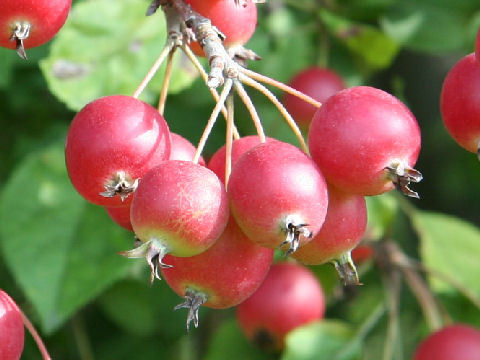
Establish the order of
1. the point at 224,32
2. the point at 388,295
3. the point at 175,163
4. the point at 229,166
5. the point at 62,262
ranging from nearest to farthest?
the point at 175,163
the point at 229,166
the point at 224,32
the point at 62,262
the point at 388,295

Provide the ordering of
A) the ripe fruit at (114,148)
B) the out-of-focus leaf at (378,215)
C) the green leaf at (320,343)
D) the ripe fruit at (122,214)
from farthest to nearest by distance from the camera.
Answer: the out-of-focus leaf at (378,215)
the green leaf at (320,343)
the ripe fruit at (122,214)
the ripe fruit at (114,148)

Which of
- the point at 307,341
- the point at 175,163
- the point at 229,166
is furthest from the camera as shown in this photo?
the point at 307,341

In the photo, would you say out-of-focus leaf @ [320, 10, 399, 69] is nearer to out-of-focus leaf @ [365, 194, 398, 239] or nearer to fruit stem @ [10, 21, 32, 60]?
out-of-focus leaf @ [365, 194, 398, 239]

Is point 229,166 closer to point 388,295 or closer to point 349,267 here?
point 349,267

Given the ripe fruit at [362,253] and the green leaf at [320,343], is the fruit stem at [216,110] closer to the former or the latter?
the green leaf at [320,343]

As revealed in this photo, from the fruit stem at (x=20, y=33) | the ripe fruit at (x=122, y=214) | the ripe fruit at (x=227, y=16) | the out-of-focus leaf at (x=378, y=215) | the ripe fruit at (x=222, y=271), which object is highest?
the fruit stem at (x=20, y=33)

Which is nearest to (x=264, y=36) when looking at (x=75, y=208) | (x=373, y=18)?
(x=373, y=18)

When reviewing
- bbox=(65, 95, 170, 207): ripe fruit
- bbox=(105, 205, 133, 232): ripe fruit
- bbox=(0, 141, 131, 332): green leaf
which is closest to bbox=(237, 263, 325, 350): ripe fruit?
bbox=(0, 141, 131, 332): green leaf

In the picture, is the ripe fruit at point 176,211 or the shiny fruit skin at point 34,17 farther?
the shiny fruit skin at point 34,17

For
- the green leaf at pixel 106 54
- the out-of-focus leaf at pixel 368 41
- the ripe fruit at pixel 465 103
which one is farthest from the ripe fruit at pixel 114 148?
the out-of-focus leaf at pixel 368 41
